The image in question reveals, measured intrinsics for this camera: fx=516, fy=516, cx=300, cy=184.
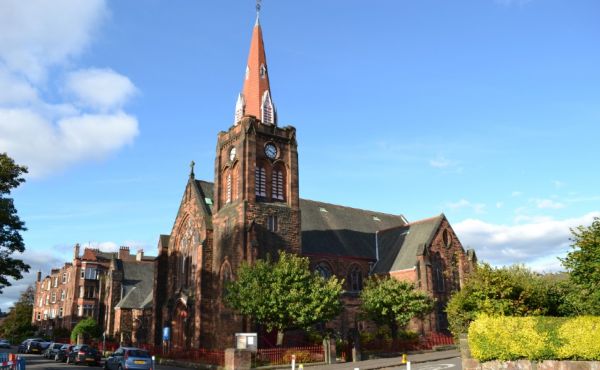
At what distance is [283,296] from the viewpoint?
31.7 m

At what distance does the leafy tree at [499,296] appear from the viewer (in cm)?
2681

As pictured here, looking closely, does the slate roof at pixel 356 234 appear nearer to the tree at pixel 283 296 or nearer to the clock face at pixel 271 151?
the clock face at pixel 271 151

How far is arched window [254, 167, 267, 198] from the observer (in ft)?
133

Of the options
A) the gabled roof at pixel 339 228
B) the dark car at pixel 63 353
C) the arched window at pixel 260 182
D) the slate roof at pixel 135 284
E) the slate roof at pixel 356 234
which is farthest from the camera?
the slate roof at pixel 135 284

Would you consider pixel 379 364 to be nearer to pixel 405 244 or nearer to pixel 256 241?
pixel 256 241

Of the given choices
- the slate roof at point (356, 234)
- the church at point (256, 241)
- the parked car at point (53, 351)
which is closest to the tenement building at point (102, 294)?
the parked car at point (53, 351)

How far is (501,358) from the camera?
2231 cm

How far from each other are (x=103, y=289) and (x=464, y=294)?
190 feet

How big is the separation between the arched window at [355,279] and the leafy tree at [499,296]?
20.1m

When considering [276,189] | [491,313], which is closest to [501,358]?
[491,313]

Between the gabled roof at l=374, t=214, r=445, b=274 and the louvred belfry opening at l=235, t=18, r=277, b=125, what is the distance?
57.7 ft

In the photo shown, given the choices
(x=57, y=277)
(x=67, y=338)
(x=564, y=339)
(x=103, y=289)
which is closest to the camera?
(x=564, y=339)

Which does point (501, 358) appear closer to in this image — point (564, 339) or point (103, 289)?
point (564, 339)

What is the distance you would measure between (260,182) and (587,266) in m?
24.2
